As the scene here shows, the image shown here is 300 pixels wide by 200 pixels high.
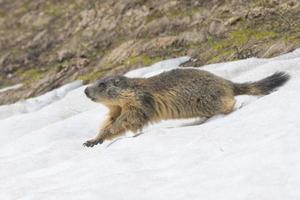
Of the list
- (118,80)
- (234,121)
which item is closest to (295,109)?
(234,121)

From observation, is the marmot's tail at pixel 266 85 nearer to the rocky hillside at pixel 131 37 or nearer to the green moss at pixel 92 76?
the rocky hillside at pixel 131 37

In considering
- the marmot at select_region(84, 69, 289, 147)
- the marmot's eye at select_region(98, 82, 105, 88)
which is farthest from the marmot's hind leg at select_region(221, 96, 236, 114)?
the marmot's eye at select_region(98, 82, 105, 88)

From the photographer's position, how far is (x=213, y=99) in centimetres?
1408

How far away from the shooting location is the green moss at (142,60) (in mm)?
23922

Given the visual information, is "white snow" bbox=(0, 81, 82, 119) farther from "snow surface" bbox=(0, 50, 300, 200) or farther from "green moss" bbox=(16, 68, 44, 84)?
"snow surface" bbox=(0, 50, 300, 200)

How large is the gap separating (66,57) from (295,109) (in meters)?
18.3

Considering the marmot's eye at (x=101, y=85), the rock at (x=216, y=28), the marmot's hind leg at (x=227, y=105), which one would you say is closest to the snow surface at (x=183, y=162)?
the marmot's hind leg at (x=227, y=105)

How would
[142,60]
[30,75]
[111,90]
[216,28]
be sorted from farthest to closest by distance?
[30,75] < [142,60] < [216,28] < [111,90]

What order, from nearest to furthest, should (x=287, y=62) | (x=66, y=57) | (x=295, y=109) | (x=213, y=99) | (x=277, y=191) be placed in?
(x=277, y=191) < (x=295, y=109) < (x=213, y=99) < (x=287, y=62) < (x=66, y=57)

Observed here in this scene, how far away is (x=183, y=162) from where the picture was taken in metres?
10.6

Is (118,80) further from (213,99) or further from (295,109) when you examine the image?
(295,109)

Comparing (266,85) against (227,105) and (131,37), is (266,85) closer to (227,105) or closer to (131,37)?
(227,105)

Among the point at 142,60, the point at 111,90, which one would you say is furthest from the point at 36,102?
the point at 111,90

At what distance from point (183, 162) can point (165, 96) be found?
150 inches
